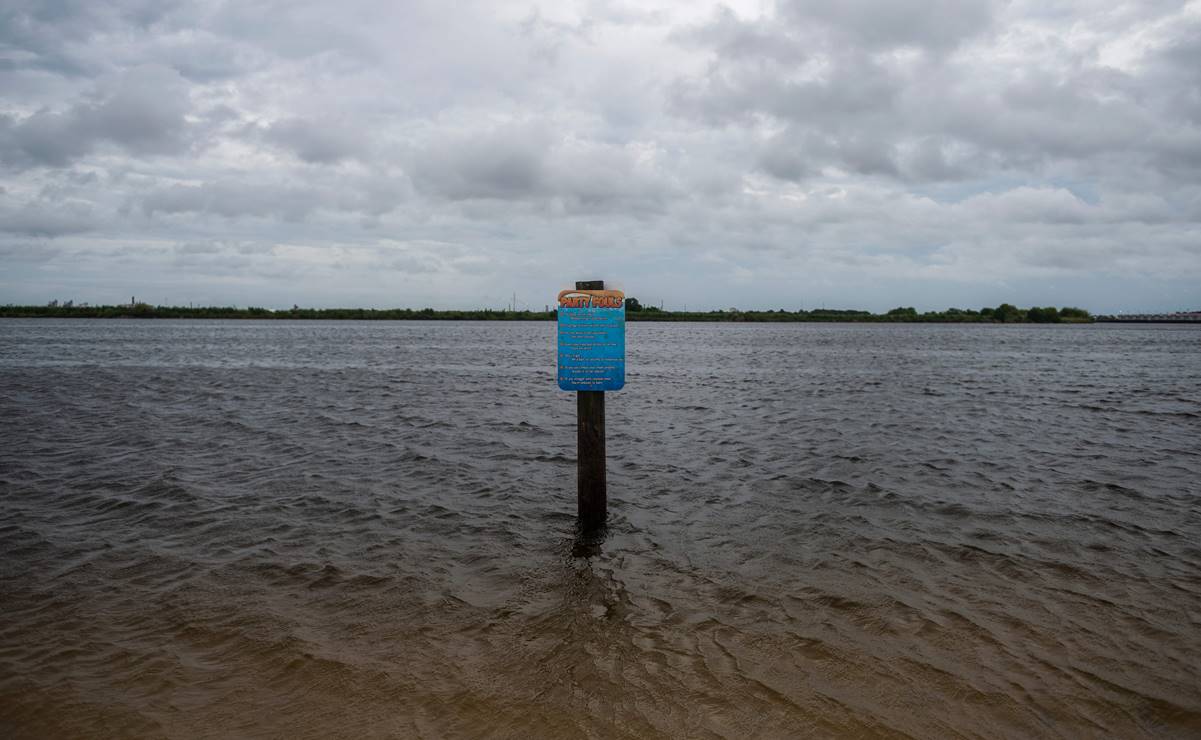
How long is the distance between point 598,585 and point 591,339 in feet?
8.92

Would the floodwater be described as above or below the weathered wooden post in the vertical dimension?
below

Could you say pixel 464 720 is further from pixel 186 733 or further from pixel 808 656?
pixel 808 656

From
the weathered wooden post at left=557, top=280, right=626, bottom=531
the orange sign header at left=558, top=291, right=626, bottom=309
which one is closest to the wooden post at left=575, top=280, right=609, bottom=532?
the weathered wooden post at left=557, top=280, right=626, bottom=531

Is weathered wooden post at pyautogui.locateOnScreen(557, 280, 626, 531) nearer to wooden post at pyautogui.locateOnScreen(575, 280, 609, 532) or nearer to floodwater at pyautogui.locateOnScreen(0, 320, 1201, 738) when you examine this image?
wooden post at pyautogui.locateOnScreen(575, 280, 609, 532)

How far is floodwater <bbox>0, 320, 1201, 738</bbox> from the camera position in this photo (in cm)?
458

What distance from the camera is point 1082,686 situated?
16.0 ft

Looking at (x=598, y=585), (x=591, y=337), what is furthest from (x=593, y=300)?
(x=598, y=585)

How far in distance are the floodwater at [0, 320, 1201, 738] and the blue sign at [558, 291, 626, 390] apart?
195cm

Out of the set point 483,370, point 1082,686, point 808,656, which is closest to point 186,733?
point 808,656

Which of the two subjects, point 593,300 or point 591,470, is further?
point 591,470

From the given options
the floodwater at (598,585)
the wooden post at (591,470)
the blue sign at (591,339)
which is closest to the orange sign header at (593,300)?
the blue sign at (591,339)

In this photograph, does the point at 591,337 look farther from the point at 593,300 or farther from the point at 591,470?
the point at 591,470

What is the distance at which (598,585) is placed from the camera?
6758 mm

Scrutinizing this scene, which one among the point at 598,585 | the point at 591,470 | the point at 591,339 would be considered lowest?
the point at 598,585
